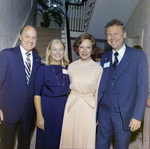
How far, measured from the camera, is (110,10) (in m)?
5.05

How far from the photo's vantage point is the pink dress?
183 cm

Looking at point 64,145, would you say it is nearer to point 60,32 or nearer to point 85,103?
point 85,103

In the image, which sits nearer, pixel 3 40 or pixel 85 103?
pixel 85 103

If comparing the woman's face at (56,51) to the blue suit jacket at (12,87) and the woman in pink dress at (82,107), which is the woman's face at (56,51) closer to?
the woman in pink dress at (82,107)

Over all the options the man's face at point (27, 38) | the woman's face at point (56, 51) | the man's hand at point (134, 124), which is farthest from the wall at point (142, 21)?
the man's face at point (27, 38)

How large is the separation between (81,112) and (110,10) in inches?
168

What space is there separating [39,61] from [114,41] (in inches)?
41.1

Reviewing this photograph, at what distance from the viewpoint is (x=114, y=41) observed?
5.82 feet

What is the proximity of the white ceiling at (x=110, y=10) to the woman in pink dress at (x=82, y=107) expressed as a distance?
3517 millimetres

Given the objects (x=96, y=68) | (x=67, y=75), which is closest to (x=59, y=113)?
(x=67, y=75)

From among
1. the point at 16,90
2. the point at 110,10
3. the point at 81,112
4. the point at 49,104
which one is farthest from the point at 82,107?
Answer: the point at 110,10

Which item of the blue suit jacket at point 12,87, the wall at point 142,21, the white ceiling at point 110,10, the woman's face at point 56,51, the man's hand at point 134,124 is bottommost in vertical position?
the man's hand at point 134,124

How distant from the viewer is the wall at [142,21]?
3.61 meters

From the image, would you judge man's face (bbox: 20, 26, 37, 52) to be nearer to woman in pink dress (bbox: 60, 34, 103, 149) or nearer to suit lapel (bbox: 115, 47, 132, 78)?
woman in pink dress (bbox: 60, 34, 103, 149)
